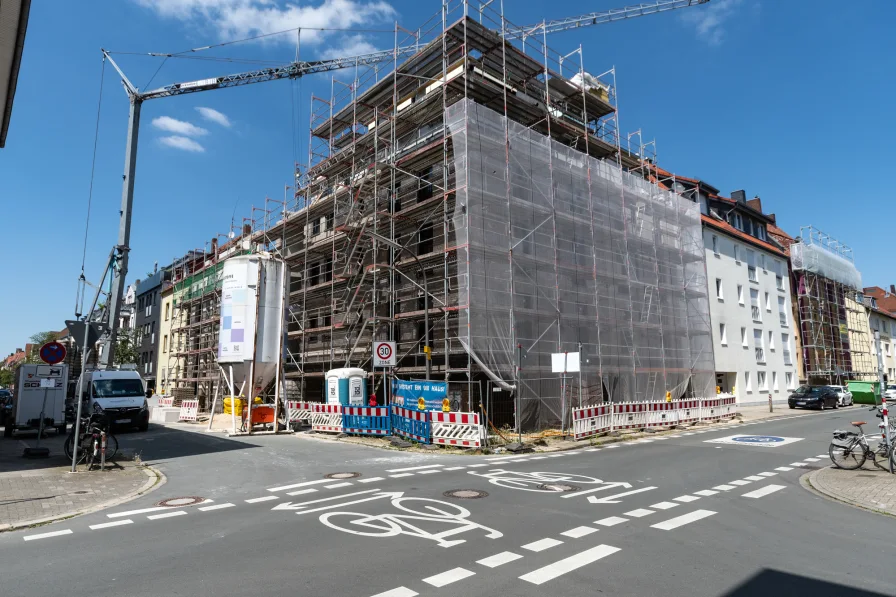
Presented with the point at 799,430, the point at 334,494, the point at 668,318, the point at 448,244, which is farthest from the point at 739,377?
the point at 334,494

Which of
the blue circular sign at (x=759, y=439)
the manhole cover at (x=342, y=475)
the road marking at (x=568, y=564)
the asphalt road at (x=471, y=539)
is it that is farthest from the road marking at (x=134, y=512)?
the blue circular sign at (x=759, y=439)

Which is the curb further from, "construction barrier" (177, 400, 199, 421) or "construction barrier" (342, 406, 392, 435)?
"construction barrier" (177, 400, 199, 421)

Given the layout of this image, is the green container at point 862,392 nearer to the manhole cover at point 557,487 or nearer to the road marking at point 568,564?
the manhole cover at point 557,487

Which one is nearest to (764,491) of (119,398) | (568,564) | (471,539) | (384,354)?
(568,564)

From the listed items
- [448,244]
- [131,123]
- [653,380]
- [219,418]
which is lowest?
[219,418]

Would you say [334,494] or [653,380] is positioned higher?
[653,380]

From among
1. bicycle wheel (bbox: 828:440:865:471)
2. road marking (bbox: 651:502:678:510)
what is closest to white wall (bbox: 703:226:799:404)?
bicycle wheel (bbox: 828:440:865:471)

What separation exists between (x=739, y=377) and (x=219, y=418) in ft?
105

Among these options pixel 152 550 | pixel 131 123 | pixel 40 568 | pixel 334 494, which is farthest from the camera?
pixel 131 123

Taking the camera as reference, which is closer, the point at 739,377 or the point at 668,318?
the point at 668,318

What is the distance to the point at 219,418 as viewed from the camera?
90.3 feet

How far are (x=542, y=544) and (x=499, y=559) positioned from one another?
2.35 feet

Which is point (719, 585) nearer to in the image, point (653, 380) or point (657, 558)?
point (657, 558)

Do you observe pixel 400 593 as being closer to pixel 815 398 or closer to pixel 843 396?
pixel 815 398
